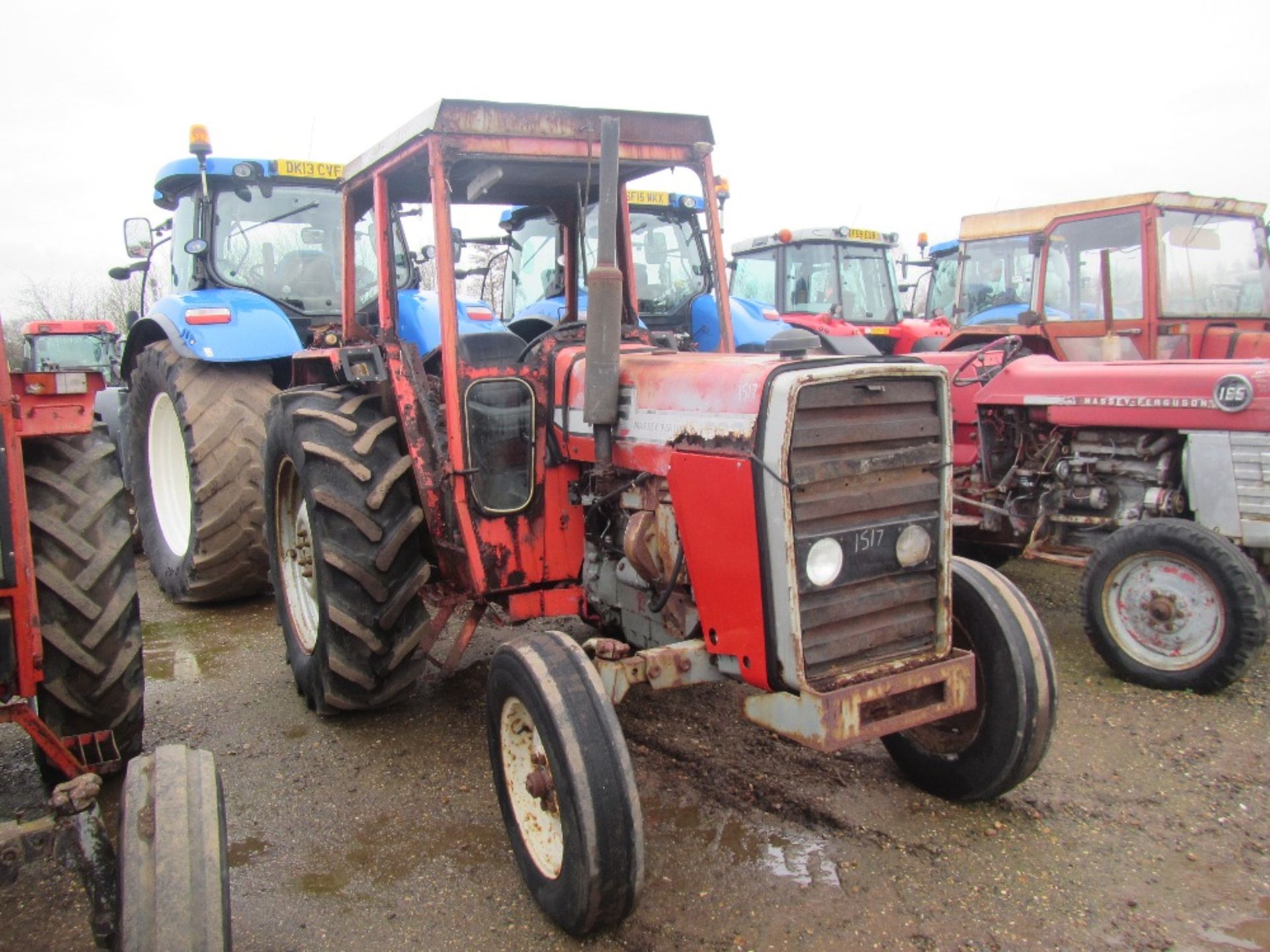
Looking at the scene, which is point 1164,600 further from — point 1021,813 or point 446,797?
point 446,797

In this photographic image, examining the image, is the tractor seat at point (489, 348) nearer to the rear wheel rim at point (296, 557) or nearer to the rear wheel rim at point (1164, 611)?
the rear wheel rim at point (296, 557)

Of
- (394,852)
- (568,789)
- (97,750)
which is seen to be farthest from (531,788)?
(97,750)

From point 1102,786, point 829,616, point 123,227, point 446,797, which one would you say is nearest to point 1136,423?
point 1102,786

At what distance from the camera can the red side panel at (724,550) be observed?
2.60m

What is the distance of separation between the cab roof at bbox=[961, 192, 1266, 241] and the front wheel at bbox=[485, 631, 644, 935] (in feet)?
17.9

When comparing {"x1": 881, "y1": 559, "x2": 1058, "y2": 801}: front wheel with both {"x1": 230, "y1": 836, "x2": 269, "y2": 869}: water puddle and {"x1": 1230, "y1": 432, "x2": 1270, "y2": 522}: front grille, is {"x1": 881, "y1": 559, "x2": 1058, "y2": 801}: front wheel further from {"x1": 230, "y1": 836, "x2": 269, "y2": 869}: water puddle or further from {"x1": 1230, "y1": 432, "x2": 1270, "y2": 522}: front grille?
{"x1": 230, "y1": 836, "x2": 269, "y2": 869}: water puddle

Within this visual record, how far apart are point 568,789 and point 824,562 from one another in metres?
0.90

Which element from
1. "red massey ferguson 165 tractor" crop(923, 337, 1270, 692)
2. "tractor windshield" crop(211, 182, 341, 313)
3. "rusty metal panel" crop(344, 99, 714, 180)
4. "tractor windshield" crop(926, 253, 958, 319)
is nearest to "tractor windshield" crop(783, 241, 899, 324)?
"tractor windshield" crop(926, 253, 958, 319)

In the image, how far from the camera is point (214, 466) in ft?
16.9

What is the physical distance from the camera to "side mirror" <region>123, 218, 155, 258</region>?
6223 millimetres

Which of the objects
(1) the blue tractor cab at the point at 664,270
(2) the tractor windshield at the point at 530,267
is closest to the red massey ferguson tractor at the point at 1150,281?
(1) the blue tractor cab at the point at 664,270

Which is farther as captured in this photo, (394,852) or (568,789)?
(394,852)

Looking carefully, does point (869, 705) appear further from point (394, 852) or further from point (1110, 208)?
point (1110, 208)

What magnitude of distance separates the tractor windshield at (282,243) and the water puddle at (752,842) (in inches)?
166
